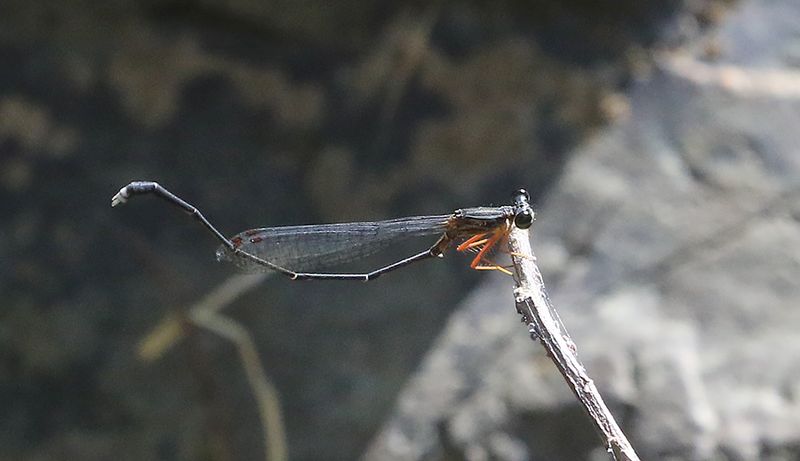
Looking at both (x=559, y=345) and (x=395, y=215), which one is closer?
(x=559, y=345)

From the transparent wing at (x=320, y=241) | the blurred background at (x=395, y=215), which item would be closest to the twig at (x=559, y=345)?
the transparent wing at (x=320, y=241)

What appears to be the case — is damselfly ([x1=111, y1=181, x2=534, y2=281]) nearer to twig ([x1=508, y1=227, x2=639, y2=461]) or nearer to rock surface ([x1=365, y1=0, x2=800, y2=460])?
twig ([x1=508, y1=227, x2=639, y2=461])

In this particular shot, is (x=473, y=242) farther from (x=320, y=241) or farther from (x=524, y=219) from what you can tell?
(x=320, y=241)

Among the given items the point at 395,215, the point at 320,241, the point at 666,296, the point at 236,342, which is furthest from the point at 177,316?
the point at 666,296

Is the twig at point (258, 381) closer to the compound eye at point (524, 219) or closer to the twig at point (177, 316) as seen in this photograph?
the twig at point (177, 316)

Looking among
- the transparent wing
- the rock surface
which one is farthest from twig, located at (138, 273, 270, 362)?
the transparent wing

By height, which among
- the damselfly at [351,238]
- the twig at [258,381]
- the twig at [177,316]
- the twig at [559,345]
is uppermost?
the twig at [177,316]
